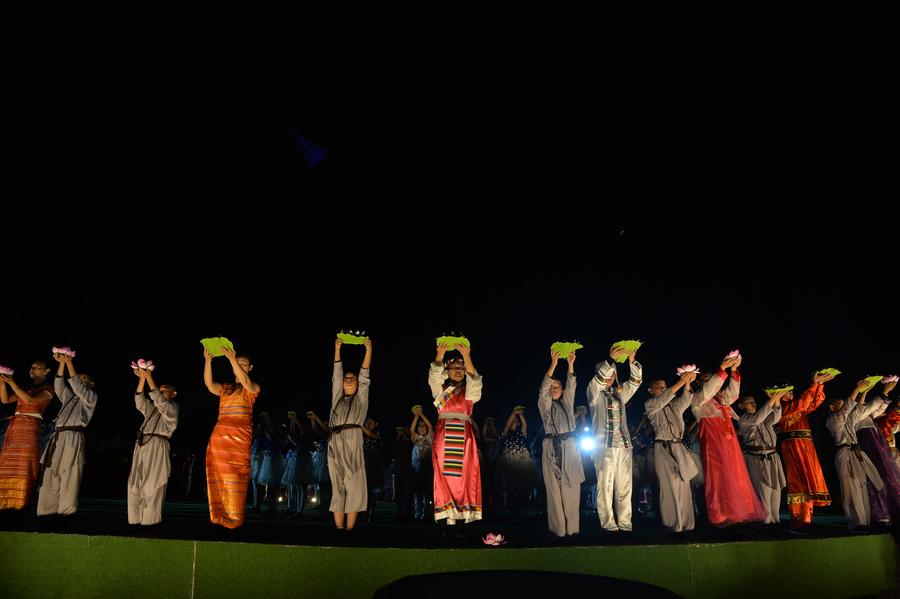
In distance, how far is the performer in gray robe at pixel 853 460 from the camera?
6.19 metres

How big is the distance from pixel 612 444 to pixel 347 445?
244 centimetres

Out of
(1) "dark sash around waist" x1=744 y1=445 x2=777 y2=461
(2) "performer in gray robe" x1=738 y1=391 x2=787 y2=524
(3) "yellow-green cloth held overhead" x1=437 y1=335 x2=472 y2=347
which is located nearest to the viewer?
(3) "yellow-green cloth held overhead" x1=437 y1=335 x2=472 y2=347

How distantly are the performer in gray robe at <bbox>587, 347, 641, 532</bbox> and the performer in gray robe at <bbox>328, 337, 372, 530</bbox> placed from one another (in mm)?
2176

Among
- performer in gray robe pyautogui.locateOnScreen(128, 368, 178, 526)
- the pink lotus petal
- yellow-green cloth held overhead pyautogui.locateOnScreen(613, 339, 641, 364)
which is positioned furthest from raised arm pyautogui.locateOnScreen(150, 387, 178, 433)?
yellow-green cloth held overhead pyautogui.locateOnScreen(613, 339, 641, 364)

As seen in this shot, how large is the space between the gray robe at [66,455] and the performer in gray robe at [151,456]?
0.72m

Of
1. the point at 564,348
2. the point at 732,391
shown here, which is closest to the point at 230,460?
the point at 564,348

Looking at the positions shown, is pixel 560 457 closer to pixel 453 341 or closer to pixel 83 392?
pixel 453 341

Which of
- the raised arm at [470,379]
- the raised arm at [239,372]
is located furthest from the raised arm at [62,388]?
the raised arm at [470,379]

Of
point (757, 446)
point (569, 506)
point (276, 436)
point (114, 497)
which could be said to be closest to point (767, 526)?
point (757, 446)

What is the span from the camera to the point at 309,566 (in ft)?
11.5

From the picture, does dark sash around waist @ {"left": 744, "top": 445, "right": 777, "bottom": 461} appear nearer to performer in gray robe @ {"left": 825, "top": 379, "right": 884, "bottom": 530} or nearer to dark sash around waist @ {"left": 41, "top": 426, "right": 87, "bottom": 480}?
performer in gray robe @ {"left": 825, "top": 379, "right": 884, "bottom": 530}

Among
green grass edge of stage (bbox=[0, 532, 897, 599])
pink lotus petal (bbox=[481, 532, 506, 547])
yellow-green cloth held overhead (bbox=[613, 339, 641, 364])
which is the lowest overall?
green grass edge of stage (bbox=[0, 532, 897, 599])

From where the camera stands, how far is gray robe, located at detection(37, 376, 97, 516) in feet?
18.4

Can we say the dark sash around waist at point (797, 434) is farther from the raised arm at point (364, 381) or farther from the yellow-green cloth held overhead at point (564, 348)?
the raised arm at point (364, 381)
